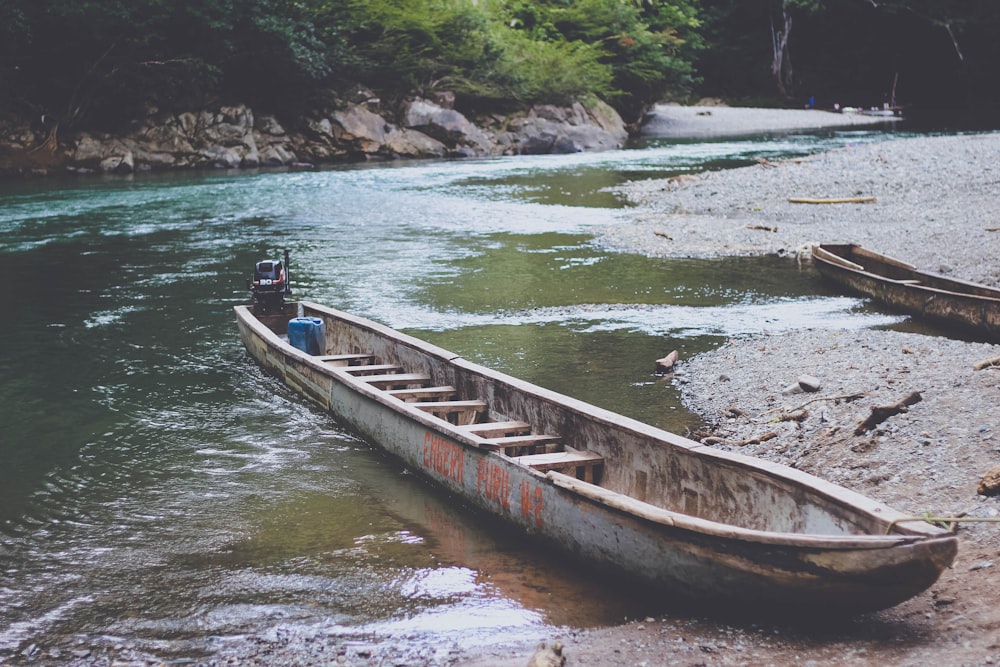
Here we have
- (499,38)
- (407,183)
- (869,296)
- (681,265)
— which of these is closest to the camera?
(869,296)

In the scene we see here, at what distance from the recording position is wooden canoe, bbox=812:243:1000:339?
9820 millimetres

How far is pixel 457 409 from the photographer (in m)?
7.00

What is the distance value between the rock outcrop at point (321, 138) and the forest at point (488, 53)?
85 centimetres

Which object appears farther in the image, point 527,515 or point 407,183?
point 407,183

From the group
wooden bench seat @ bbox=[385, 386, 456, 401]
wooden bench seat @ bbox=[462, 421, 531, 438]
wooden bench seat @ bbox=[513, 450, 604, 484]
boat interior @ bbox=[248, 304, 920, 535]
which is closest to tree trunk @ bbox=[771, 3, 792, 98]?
boat interior @ bbox=[248, 304, 920, 535]

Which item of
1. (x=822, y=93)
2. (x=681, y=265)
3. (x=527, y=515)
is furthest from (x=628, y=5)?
(x=527, y=515)

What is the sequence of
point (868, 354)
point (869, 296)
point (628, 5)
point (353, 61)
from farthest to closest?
point (628, 5)
point (353, 61)
point (869, 296)
point (868, 354)

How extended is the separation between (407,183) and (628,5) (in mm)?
28310

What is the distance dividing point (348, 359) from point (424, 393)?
1.63 meters

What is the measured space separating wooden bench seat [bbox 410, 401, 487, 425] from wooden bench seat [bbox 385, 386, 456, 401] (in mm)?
238

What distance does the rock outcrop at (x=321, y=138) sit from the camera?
31.0 metres

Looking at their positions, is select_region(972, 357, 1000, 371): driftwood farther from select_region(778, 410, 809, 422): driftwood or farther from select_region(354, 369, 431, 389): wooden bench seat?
select_region(354, 369, 431, 389): wooden bench seat

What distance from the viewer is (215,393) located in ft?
29.5

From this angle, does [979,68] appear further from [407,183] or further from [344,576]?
[344,576]
